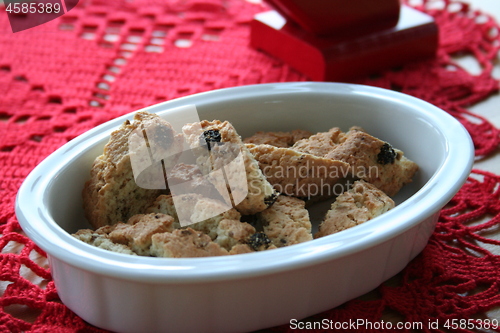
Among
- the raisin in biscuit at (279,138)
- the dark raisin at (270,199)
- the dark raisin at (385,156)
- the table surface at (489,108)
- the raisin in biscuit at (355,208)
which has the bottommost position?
the table surface at (489,108)

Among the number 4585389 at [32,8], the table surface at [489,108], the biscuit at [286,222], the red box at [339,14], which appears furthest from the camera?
the number 4585389 at [32,8]

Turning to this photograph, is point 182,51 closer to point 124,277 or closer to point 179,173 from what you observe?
point 179,173

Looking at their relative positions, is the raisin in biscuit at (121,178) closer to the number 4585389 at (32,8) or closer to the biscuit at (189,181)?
the biscuit at (189,181)

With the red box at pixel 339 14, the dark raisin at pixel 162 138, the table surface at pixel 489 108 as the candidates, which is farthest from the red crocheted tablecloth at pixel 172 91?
the dark raisin at pixel 162 138

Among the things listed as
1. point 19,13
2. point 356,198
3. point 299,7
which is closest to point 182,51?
point 299,7

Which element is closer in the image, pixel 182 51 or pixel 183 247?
pixel 183 247

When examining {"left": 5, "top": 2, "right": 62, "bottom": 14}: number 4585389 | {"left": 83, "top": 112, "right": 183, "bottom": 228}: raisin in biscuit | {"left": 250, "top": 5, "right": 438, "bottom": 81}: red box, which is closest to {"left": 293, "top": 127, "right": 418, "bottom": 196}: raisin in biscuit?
{"left": 83, "top": 112, "right": 183, "bottom": 228}: raisin in biscuit
